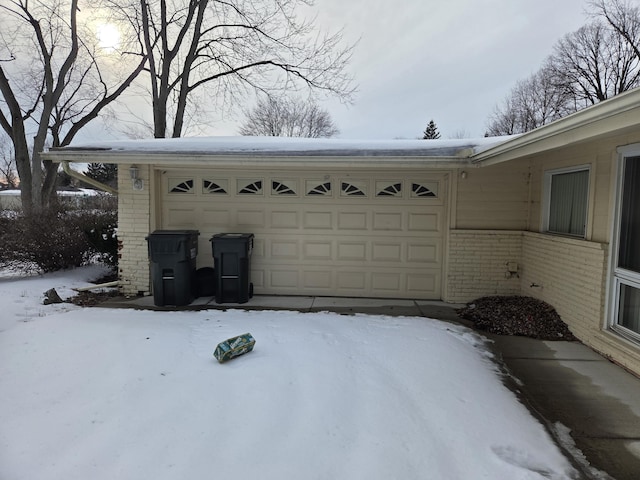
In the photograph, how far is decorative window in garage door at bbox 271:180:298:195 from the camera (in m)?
6.50

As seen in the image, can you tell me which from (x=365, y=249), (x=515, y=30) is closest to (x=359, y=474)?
(x=365, y=249)

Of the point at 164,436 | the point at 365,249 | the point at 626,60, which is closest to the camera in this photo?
the point at 164,436

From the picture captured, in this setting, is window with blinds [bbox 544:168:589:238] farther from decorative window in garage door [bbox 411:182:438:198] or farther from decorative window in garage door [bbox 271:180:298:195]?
decorative window in garage door [bbox 271:180:298:195]

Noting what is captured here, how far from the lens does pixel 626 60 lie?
74.4ft

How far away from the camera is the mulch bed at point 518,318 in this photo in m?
4.80

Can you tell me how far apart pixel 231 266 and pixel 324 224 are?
178 cm

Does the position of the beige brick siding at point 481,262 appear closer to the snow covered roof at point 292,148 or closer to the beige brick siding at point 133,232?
the snow covered roof at point 292,148

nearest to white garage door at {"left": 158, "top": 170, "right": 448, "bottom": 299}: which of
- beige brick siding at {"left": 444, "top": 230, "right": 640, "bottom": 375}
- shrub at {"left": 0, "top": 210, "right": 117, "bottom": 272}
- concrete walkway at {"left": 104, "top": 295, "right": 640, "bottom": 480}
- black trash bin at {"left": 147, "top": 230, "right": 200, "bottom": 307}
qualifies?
beige brick siding at {"left": 444, "top": 230, "right": 640, "bottom": 375}

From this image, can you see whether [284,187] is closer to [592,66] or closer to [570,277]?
[570,277]

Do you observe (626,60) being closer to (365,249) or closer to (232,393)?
(365,249)

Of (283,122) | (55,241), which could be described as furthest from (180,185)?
(283,122)

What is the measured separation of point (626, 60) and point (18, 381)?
31.7 meters

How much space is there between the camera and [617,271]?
4.02 m

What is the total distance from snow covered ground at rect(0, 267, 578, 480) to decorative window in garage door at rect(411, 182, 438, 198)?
104 inches
